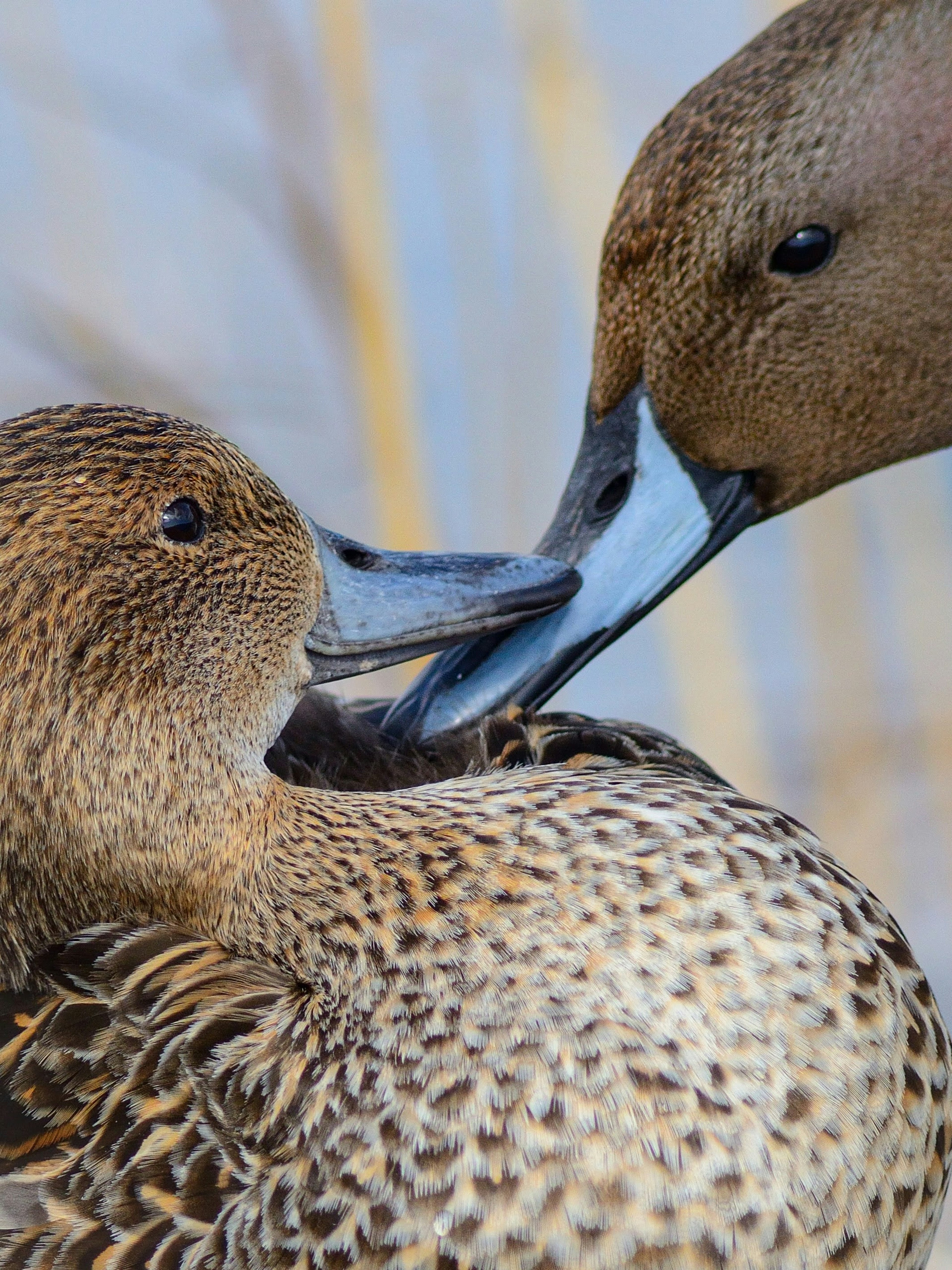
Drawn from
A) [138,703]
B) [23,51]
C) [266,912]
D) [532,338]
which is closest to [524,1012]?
[266,912]

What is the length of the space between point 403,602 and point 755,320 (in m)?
0.53

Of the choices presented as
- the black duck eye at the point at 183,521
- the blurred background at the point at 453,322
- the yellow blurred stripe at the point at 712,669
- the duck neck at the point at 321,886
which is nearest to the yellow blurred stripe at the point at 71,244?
the blurred background at the point at 453,322

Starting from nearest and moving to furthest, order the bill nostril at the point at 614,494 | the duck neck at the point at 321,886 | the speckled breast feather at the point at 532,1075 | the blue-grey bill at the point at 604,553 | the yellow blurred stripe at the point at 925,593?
the speckled breast feather at the point at 532,1075 < the duck neck at the point at 321,886 < the blue-grey bill at the point at 604,553 < the bill nostril at the point at 614,494 < the yellow blurred stripe at the point at 925,593

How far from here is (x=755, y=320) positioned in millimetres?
1452

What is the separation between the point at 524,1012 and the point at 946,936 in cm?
206

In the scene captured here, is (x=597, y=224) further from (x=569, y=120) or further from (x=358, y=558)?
(x=358, y=558)

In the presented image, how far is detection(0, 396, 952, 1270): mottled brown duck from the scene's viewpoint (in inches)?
36.6

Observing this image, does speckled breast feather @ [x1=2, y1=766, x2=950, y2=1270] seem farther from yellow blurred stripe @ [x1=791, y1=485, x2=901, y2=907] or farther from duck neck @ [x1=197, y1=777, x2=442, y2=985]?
yellow blurred stripe @ [x1=791, y1=485, x2=901, y2=907]

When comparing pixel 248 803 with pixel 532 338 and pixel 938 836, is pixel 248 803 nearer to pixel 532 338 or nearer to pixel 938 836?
pixel 532 338

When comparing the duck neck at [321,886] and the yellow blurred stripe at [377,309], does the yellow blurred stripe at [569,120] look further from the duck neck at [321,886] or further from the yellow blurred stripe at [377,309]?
the duck neck at [321,886]

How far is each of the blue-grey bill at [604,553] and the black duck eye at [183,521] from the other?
0.34m

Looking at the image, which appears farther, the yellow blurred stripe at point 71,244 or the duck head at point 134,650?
the yellow blurred stripe at point 71,244

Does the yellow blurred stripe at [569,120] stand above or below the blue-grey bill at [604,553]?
above

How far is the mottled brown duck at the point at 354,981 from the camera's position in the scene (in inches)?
36.6
